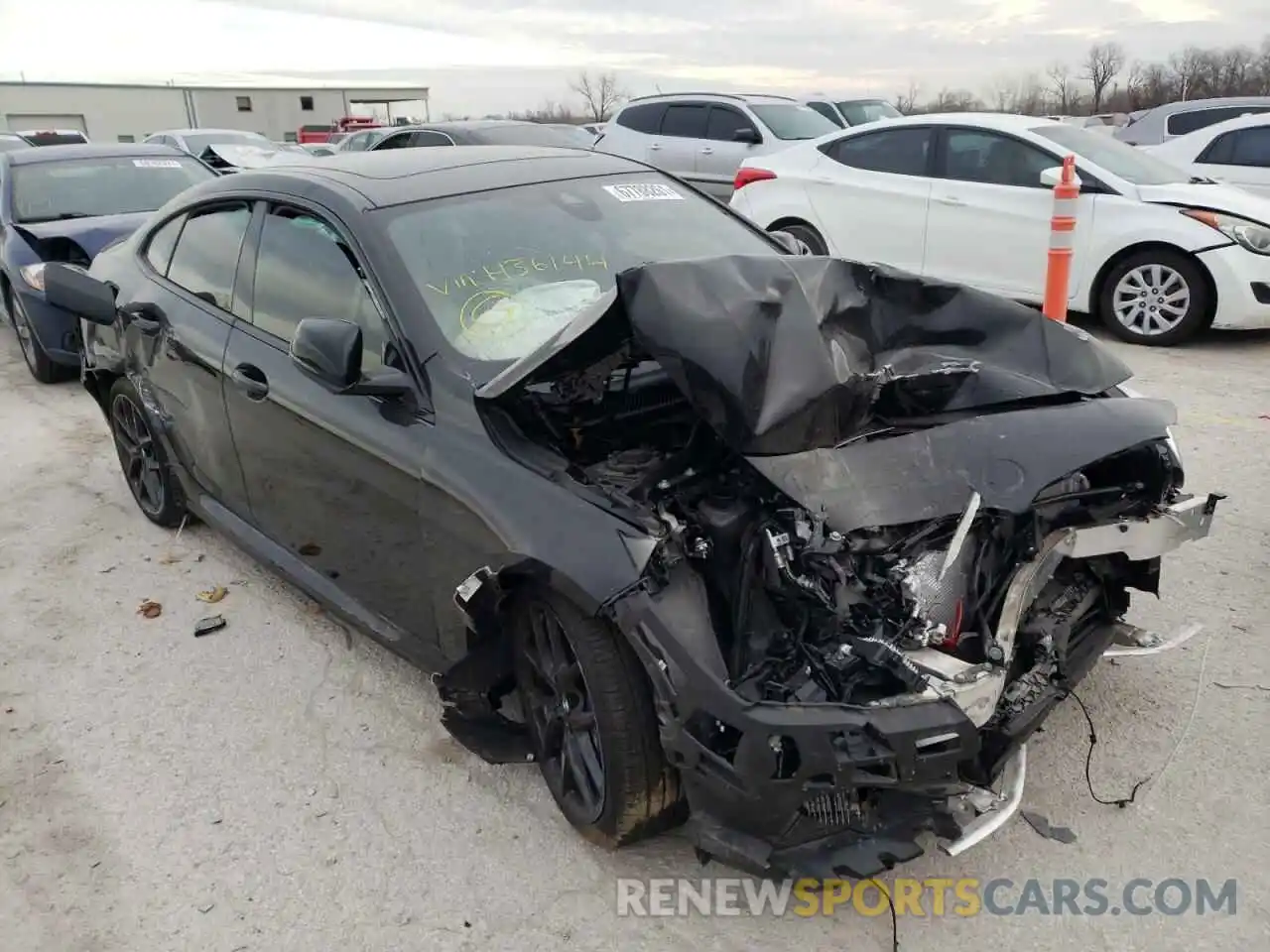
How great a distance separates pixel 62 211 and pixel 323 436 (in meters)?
6.06

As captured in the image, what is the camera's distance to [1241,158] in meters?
9.71

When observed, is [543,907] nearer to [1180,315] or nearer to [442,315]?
[442,315]

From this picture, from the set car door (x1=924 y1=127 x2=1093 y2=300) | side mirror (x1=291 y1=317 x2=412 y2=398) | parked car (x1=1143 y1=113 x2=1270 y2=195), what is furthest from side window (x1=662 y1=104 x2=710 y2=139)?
side mirror (x1=291 y1=317 x2=412 y2=398)

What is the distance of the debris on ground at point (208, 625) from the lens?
12.9ft

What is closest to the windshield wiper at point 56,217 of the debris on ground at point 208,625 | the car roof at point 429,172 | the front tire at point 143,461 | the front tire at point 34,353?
the front tire at point 34,353

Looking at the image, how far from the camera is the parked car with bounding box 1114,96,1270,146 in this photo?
12.6 m

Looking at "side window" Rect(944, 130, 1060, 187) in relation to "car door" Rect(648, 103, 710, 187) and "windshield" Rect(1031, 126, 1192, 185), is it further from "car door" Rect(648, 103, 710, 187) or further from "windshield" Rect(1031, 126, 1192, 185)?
"car door" Rect(648, 103, 710, 187)

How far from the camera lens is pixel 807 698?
7.07 ft

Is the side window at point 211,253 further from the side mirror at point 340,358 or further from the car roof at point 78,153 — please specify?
the car roof at point 78,153

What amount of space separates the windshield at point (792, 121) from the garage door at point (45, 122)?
47249 mm

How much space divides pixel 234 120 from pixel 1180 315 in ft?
191

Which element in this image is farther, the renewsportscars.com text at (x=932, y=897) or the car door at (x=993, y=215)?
the car door at (x=993, y=215)

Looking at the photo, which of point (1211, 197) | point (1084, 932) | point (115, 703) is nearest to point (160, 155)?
point (115, 703)

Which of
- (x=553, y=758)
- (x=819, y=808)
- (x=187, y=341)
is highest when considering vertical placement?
(x=187, y=341)
